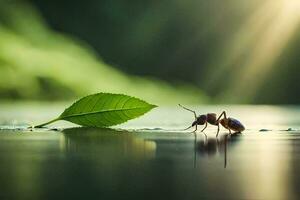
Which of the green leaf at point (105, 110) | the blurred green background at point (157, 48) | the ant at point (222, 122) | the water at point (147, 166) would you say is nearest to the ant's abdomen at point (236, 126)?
the ant at point (222, 122)

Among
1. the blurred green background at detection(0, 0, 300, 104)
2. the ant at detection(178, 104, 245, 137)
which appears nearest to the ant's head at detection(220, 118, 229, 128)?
the ant at detection(178, 104, 245, 137)

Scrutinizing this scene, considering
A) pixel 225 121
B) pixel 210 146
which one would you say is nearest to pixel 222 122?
pixel 225 121

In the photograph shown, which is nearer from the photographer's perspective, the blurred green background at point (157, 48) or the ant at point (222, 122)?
the ant at point (222, 122)

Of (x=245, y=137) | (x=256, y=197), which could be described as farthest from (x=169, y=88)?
(x=256, y=197)

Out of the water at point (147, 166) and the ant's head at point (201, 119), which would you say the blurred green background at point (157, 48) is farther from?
the water at point (147, 166)

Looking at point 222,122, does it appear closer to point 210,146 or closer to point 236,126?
point 236,126
